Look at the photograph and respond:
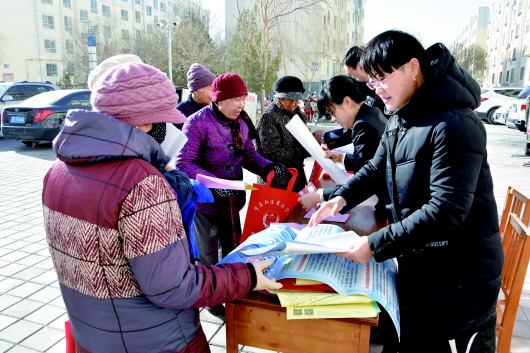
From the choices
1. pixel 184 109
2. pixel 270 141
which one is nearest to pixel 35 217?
pixel 184 109

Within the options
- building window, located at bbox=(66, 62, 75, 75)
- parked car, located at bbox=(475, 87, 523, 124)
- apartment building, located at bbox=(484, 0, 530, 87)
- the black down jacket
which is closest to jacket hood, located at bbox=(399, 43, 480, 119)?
the black down jacket

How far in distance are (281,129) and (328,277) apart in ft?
7.96

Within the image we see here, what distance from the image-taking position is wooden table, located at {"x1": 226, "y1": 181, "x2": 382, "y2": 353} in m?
1.23

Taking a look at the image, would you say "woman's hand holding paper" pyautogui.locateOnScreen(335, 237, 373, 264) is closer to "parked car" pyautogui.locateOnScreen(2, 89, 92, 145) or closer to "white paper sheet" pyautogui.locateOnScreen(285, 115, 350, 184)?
"white paper sheet" pyautogui.locateOnScreen(285, 115, 350, 184)

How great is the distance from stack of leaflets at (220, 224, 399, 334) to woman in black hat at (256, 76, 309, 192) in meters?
2.13

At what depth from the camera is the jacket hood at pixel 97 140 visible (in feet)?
3.33

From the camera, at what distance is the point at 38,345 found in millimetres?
2484

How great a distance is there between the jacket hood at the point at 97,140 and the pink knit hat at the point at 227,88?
5.09 ft

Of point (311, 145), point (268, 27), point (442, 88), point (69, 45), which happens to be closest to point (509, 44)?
point (268, 27)

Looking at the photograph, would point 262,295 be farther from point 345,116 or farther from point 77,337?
point 345,116

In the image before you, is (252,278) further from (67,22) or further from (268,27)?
(67,22)

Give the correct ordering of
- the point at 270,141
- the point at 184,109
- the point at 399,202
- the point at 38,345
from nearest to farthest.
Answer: the point at 399,202, the point at 38,345, the point at 270,141, the point at 184,109

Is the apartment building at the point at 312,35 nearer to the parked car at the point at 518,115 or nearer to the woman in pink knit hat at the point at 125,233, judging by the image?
the parked car at the point at 518,115

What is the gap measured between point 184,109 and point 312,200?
213 centimetres
